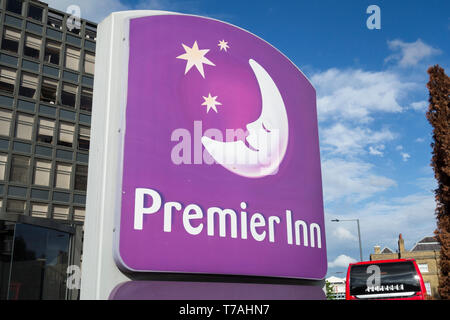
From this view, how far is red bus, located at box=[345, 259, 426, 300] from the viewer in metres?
14.5

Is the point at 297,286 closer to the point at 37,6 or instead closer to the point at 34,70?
the point at 34,70

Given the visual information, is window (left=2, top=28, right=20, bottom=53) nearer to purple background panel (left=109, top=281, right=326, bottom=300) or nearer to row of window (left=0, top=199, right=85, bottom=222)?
row of window (left=0, top=199, right=85, bottom=222)

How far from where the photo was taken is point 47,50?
4319cm

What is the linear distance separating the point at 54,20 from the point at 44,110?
29.8 ft

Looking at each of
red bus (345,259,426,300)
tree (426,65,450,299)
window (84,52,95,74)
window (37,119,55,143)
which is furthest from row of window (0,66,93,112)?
red bus (345,259,426,300)

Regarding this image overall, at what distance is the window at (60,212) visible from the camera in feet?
132

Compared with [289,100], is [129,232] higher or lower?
lower

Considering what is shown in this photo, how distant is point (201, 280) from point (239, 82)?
3.04 metres

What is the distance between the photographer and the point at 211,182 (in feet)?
21.4

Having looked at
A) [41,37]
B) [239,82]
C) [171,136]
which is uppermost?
[41,37]

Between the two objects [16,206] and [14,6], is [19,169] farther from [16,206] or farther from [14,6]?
[14,6]

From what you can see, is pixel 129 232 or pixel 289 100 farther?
pixel 289 100

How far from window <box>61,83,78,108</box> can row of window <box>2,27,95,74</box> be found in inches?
74.1
